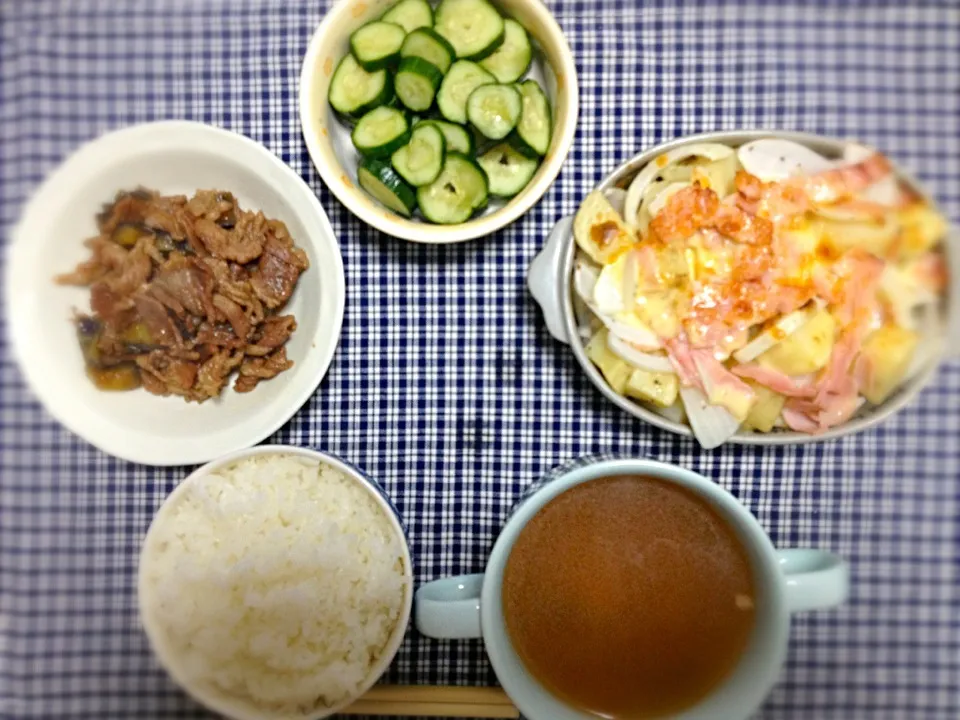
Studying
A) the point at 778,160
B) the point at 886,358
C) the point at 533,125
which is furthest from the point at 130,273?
the point at 886,358

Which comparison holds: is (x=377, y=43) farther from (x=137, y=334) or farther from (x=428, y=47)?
(x=137, y=334)

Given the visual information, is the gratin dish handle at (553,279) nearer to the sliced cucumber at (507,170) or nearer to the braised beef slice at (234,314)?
the sliced cucumber at (507,170)

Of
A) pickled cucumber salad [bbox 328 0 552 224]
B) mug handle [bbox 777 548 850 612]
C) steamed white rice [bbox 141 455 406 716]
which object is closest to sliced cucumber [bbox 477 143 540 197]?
pickled cucumber salad [bbox 328 0 552 224]

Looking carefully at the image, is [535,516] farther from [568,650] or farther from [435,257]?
[435,257]

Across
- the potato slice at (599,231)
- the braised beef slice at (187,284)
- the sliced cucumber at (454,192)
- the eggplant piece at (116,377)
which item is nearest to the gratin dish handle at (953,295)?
the potato slice at (599,231)

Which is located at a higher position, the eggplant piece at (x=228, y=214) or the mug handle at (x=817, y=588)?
the eggplant piece at (x=228, y=214)

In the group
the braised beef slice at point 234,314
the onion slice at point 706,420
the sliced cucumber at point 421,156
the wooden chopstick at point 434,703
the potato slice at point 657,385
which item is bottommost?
the wooden chopstick at point 434,703

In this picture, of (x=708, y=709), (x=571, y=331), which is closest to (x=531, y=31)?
(x=571, y=331)
